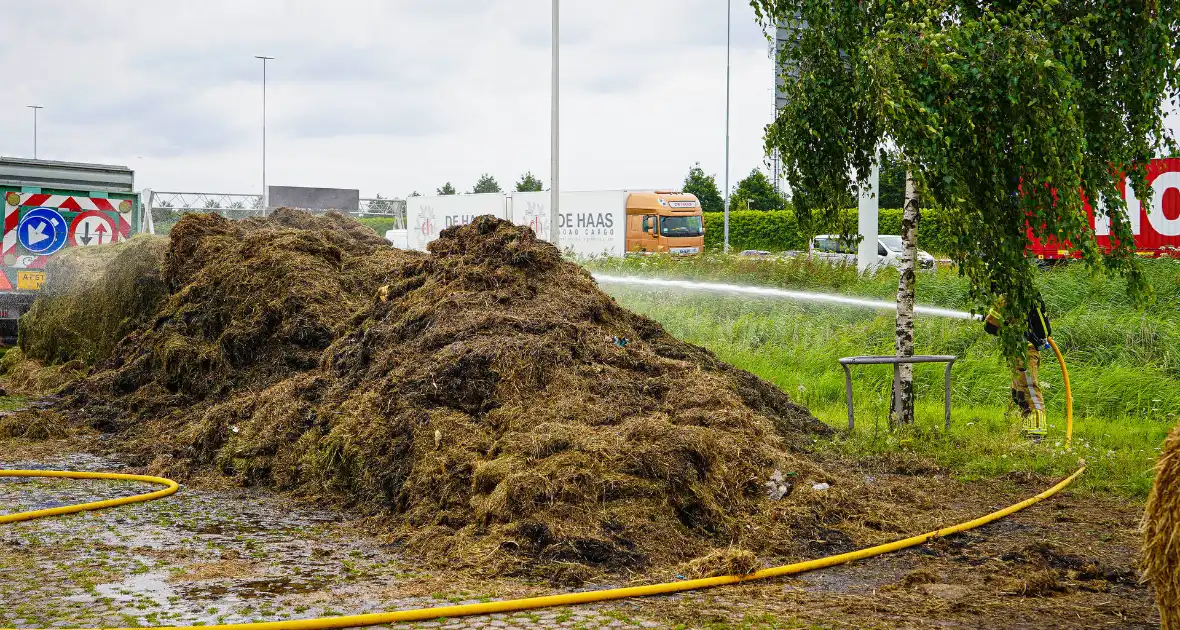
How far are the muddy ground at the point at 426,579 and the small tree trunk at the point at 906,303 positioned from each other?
2417 mm

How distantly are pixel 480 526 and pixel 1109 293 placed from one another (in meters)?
11.9

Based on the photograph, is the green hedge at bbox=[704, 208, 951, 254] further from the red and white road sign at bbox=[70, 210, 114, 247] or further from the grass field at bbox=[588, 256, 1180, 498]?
the red and white road sign at bbox=[70, 210, 114, 247]

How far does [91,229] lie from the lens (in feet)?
53.4

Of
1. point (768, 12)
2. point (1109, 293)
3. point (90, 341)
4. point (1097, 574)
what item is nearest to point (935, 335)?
point (1109, 293)

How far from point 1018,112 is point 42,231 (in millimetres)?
13739

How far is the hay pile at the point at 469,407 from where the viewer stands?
6.43 meters

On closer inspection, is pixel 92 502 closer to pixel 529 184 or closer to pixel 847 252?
pixel 847 252

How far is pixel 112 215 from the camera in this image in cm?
1638

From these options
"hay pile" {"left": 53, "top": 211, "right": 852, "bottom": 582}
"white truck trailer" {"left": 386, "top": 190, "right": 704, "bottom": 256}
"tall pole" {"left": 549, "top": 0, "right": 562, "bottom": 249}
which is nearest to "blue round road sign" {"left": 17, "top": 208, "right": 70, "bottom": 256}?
"hay pile" {"left": 53, "top": 211, "right": 852, "bottom": 582}

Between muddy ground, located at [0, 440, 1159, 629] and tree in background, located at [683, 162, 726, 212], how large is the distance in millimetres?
46187

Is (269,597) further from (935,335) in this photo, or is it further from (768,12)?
(935,335)

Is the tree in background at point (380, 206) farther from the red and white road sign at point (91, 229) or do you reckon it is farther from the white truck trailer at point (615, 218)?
the red and white road sign at point (91, 229)

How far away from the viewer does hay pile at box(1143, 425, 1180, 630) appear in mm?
4203

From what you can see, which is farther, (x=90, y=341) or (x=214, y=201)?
(x=214, y=201)
